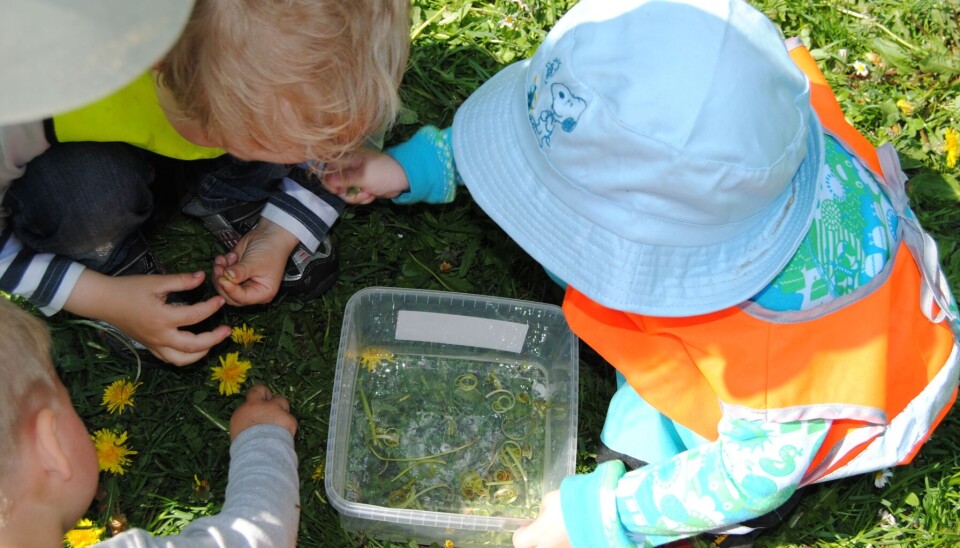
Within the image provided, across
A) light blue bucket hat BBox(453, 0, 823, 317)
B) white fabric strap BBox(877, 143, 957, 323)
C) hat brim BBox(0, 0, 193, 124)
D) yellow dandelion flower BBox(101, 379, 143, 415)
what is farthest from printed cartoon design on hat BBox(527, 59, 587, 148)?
yellow dandelion flower BBox(101, 379, 143, 415)

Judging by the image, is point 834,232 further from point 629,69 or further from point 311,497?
point 311,497

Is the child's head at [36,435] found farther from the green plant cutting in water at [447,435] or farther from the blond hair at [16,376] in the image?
the green plant cutting in water at [447,435]

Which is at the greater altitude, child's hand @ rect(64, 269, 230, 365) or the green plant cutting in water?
child's hand @ rect(64, 269, 230, 365)

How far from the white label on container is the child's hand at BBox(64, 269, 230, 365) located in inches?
16.0

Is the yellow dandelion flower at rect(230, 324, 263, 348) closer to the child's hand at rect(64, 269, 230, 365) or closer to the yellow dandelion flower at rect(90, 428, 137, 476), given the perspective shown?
the child's hand at rect(64, 269, 230, 365)

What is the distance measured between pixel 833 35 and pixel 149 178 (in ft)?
5.76

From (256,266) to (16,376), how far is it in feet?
2.02

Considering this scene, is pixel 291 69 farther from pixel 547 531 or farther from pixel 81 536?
pixel 81 536

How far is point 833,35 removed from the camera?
7.32 feet

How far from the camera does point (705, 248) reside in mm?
1156

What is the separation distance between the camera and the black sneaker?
181 centimetres

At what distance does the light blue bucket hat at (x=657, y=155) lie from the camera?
1022mm

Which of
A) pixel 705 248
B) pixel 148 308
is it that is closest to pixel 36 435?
pixel 148 308

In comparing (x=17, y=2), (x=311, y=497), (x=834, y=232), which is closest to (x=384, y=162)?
(x=311, y=497)
